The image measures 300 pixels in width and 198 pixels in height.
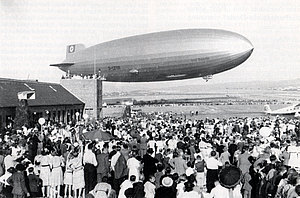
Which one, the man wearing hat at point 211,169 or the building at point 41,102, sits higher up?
the building at point 41,102

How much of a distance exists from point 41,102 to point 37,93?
2.48m

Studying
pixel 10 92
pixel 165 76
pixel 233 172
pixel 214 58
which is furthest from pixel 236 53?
pixel 233 172

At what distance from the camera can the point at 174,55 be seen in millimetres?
48156

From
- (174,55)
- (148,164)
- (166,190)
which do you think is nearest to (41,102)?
(174,55)

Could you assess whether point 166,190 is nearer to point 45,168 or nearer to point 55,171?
point 55,171

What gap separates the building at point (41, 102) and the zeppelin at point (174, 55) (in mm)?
7452

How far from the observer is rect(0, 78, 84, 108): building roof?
32062mm

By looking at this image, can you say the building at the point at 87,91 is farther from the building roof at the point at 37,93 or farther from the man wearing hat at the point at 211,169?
the man wearing hat at the point at 211,169

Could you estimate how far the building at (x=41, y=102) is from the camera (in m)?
30.9

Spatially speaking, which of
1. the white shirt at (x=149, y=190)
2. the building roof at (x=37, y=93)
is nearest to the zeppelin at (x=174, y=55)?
the building roof at (x=37, y=93)

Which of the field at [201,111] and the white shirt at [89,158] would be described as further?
the field at [201,111]

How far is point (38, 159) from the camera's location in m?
12.7

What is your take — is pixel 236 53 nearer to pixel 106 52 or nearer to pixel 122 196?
pixel 106 52

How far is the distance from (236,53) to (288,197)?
40501mm
